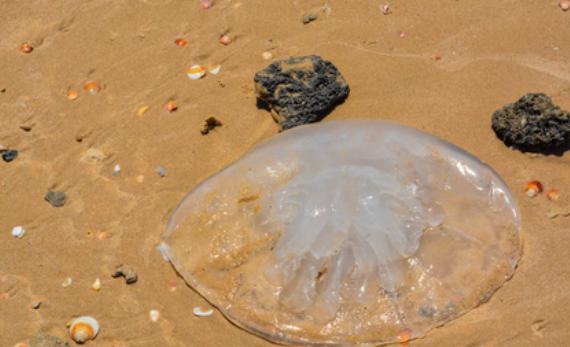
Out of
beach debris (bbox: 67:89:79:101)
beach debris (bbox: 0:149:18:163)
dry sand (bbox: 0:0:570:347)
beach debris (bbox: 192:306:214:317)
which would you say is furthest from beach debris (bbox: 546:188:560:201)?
beach debris (bbox: 0:149:18:163)

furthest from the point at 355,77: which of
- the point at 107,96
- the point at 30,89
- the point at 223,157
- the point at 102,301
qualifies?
the point at 30,89

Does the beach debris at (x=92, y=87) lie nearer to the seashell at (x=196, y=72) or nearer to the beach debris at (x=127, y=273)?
the seashell at (x=196, y=72)

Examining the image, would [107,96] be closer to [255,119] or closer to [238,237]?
[255,119]

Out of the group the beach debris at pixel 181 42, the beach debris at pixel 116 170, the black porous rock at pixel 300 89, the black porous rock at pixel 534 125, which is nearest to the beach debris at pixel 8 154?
the beach debris at pixel 116 170

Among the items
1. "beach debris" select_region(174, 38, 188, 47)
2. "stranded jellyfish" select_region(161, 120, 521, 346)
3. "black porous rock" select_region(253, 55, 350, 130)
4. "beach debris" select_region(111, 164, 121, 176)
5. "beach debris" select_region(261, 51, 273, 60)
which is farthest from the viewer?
"beach debris" select_region(174, 38, 188, 47)

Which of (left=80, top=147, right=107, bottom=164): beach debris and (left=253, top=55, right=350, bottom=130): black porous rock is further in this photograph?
(left=80, top=147, right=107, bottom=164): beach debris

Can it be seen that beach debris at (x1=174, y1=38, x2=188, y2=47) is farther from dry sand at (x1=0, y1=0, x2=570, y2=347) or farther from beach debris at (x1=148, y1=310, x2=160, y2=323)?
beach debris at (x1=148, y1=310, x2=160, y2=323)
